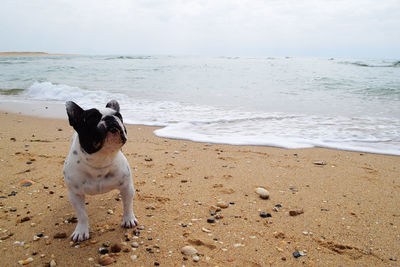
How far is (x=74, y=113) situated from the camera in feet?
7.28

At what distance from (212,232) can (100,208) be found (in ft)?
4.71

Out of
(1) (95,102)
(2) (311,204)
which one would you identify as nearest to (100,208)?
(2) (311,204)

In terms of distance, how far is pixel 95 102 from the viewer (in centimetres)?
1174

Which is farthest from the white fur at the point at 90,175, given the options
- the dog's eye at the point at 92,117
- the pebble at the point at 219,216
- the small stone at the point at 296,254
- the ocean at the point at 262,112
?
the ocean at the point at 262,112

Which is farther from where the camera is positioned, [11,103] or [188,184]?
[11,103]

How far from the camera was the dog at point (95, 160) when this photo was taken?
7.50 feet

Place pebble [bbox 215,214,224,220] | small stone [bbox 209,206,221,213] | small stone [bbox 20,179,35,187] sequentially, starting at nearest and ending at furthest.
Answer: pebble [bbox 215,214,224,220], small stone [bbox 209,206,221,213], small stone [bbox 20,179,35,187]

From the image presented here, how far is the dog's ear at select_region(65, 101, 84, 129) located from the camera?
219cm

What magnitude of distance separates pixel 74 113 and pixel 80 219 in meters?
1.22

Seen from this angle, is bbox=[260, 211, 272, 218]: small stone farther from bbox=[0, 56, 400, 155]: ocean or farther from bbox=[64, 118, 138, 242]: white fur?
bbox=[0, 56, 400, 155]: ocean

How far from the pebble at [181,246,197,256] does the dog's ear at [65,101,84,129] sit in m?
1.50

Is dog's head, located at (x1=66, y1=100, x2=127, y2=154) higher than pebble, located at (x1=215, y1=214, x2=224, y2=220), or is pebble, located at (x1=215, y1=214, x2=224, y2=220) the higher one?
dog's head, located at (x1=66, y1=100, x2=127, y2=154)

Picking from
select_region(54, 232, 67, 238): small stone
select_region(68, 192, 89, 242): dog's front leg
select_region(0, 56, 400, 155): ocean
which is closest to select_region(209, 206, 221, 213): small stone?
select_region(68, 192, 89, 242): dog's front leg

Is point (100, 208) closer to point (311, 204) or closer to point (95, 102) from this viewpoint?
point (311, 204)
